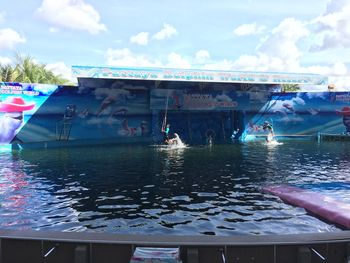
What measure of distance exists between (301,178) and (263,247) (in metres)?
13.6

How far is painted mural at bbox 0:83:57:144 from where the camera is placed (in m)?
36.5

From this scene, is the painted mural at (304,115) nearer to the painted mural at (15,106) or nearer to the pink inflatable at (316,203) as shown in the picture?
the painted mural at (15,106)

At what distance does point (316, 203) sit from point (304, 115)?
121ft

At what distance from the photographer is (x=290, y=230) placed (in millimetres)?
10703

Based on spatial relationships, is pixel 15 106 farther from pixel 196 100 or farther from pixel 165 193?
pixel 165 193

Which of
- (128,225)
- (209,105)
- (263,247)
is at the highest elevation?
(209,105)

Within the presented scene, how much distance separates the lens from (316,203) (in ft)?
43.4

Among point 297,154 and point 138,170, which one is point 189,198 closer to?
point 138,170

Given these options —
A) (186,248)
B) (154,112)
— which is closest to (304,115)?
(154,112)

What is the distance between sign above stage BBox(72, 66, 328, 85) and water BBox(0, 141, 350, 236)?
1198 centimetres

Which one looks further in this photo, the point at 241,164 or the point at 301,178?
the point at 241,164

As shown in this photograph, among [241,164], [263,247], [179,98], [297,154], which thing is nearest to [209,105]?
[179,98]

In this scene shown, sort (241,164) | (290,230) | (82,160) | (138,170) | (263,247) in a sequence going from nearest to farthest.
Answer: (263,247) → (290,230) → (138,170) → (241,164) → (82,160)

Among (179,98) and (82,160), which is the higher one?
(179,98)
